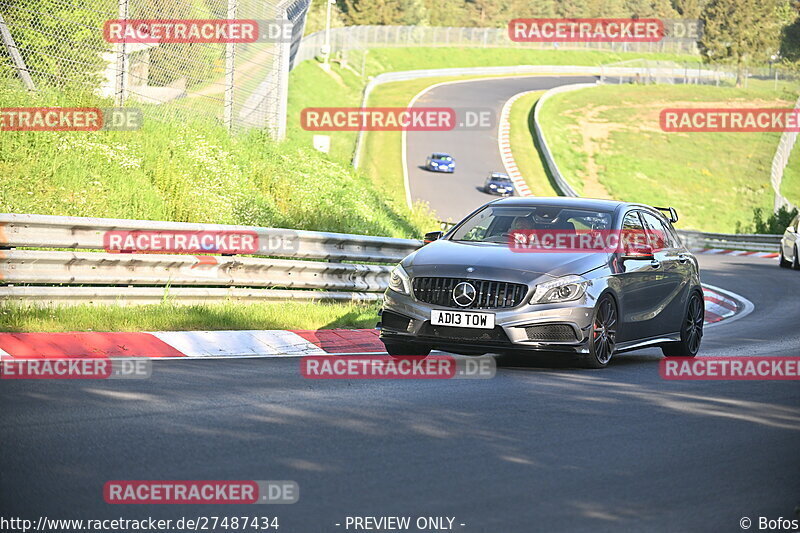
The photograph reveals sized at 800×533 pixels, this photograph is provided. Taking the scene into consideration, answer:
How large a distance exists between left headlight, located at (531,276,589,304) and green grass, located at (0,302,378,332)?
339 cm

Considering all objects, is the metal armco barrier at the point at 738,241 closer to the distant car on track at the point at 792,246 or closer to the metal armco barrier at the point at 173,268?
the distant car on track at the point at 792,246

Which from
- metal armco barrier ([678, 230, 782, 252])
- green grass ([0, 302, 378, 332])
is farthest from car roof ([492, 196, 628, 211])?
metal armco barrier ([678, 230, 782, 252])

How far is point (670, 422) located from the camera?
7.96 m

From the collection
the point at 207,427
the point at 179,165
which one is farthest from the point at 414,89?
the point at 207,427

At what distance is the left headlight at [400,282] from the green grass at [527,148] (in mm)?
44527

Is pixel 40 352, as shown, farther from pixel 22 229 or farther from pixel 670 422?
pixel 670 422

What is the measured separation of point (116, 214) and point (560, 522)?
1057 cm

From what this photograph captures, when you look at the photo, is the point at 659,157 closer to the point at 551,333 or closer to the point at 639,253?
the point at 639,253

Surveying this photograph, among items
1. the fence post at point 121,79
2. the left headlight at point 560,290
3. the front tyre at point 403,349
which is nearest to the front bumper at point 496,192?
the fence post at point 121,79

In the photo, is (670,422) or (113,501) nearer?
(113,501)

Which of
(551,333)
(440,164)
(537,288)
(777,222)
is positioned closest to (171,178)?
(537,288)

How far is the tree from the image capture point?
117812 mm

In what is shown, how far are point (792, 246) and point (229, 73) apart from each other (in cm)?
1817

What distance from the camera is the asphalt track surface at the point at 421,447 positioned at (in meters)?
5.40
